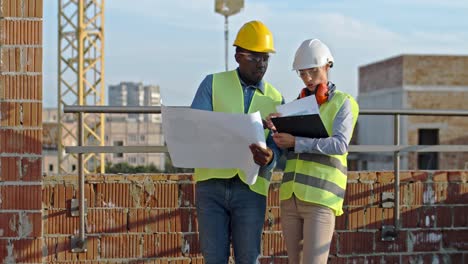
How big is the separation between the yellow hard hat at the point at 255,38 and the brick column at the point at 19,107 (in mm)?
1456

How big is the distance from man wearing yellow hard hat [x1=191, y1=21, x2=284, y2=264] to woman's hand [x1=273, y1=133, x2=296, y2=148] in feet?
0.21

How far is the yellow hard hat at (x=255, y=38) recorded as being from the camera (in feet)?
12.6

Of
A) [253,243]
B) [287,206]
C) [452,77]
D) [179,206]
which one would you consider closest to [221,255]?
[253,243]

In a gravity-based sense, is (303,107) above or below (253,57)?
below

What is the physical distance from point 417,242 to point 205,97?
8.06 ft

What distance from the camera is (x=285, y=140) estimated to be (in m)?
3.84

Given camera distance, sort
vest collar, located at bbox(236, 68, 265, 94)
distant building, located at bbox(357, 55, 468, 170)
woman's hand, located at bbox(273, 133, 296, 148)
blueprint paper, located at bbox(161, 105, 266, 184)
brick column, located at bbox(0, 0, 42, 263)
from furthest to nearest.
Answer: distant building, located at bbox(357, 55, 468, 170), brick column, located at bbox(0, 0, 42, 263), vest collar, located at bbox(236, 68, 265, 94), woman's hand, located at bbox(273, 133, 296, 148), blueprint paper, located at bbox(161, 105, 266, 184)

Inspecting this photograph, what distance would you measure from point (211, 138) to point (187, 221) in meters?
1.50

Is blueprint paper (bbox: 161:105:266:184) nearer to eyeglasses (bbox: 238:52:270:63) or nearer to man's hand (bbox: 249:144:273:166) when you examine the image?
man's hand (bbox: 249:144:273:166)

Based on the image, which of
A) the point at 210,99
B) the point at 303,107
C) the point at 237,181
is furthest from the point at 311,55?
the point at 237,181

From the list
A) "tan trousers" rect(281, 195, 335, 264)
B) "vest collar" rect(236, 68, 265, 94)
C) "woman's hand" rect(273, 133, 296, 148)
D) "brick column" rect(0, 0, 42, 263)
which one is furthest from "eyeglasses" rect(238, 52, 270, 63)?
"brick column" rect(0, 0, 42, 263)

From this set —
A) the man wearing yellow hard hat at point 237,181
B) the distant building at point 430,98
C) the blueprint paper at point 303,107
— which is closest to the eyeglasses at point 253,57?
the man wearing yellow hard hat at point 237,181

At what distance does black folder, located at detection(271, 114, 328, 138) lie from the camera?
3.77 m

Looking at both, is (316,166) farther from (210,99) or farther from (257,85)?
(210,99)
